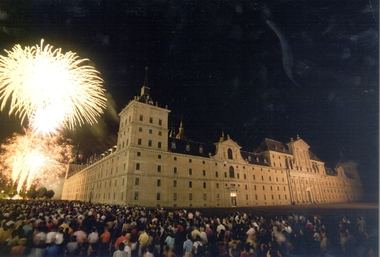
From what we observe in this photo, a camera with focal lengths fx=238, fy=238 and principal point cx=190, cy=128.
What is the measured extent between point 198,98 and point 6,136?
12.8m

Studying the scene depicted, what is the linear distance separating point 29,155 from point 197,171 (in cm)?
1675

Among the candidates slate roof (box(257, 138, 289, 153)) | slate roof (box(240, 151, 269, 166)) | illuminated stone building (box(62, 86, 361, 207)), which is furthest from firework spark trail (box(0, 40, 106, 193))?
slate roof (box(240, 151, 269, 166))

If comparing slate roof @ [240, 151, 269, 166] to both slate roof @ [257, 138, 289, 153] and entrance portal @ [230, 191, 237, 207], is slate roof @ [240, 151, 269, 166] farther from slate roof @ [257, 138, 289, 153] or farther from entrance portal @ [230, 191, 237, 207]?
entrance portal @ [230, 191, 237, 207]

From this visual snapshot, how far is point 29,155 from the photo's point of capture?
16.9 metres

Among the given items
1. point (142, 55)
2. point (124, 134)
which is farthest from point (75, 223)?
point (124, 134)

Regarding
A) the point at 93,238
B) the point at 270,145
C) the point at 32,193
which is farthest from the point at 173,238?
the point at 32,193

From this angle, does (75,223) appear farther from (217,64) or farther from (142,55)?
(217,64)

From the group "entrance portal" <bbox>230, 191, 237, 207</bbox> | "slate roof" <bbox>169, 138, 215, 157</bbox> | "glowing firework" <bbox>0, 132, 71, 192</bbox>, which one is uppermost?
"slate roof" <bbox>169, 138, 215, 157</bbox>

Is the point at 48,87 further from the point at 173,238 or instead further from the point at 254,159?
the point at 254,159

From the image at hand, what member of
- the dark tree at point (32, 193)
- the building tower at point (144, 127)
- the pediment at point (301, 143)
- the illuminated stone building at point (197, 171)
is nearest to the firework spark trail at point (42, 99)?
the dark tree at point (32, 193)

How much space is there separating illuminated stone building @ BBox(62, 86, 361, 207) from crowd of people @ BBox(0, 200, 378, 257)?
984 centimetres

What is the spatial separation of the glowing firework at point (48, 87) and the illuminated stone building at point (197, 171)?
5839 millimetres

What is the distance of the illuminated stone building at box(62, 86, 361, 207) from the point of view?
Result: 22.4 meters

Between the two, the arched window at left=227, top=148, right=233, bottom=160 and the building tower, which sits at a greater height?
the building tower
